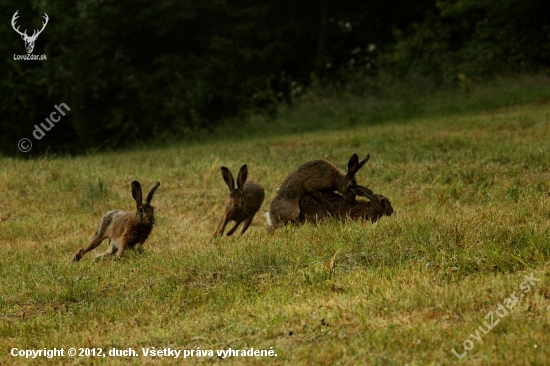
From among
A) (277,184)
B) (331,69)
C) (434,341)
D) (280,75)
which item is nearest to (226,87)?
(280,75)

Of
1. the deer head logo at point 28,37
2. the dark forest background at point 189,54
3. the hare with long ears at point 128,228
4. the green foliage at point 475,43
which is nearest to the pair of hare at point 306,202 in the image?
the hare with long ears at point 128,228

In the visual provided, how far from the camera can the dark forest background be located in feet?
111

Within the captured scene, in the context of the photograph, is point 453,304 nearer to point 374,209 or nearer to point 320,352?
point 320,352

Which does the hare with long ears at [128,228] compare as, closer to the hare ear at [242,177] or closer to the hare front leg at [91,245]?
the hare front leg at [91,245]

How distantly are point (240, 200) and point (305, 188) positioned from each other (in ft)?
2.93

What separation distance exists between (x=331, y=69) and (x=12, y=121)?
1512 centimetres

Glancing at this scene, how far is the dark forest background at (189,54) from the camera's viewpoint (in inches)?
1326

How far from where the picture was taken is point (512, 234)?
7.64m

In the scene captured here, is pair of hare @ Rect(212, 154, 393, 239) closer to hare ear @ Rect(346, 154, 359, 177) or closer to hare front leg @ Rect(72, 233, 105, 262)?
hare ear @ Rect(346, 154, 359, 177)

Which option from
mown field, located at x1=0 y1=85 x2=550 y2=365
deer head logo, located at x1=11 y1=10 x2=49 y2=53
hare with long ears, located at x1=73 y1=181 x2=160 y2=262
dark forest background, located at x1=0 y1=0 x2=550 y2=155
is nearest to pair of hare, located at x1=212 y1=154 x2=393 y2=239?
mown field, located at x1=0 y1=85 x2=550 y2=365

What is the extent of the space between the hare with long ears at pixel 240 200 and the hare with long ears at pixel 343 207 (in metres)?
A: 0.71

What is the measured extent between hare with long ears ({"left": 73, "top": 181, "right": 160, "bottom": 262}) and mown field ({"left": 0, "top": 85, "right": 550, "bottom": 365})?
28cm

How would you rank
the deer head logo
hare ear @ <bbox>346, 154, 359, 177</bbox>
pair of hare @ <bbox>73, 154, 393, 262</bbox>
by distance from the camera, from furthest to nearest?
1. the deer head logo
2. pair of hare @ <bbox>73, 154, 393, 262</bbox>
3. hare ear @ <bbox>346, 154, 359, 177</bbox>

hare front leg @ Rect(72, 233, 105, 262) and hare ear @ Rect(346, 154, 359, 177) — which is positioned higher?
hare ear @ Rect(346, 154, 359, 177)
